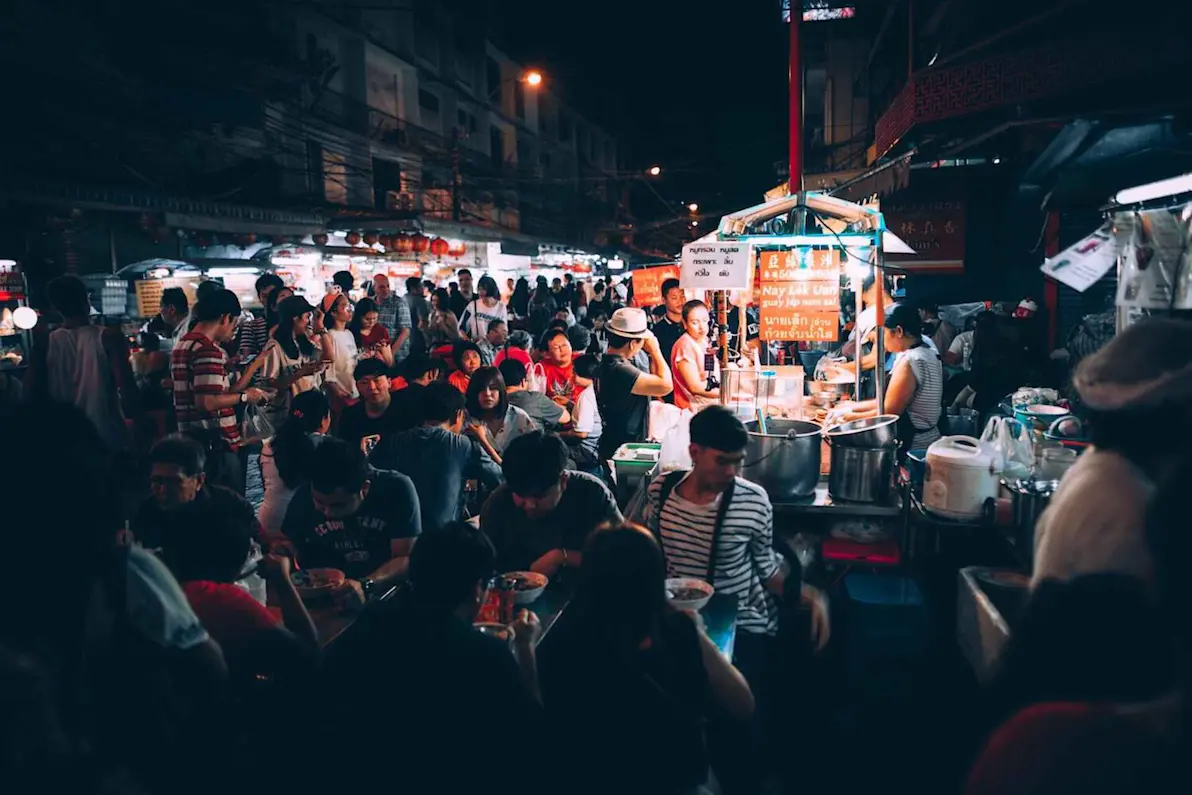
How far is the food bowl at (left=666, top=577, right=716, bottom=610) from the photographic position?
368 cm

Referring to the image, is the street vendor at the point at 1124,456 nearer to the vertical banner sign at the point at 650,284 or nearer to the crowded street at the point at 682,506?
the crowded street at the point at 682,506

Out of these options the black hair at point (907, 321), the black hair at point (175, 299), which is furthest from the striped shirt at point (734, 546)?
the black hair at point (175, 299)

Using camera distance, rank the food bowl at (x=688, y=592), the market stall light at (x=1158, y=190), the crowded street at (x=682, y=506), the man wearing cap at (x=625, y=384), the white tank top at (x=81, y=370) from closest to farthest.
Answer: the crowded street at (x=682, y=506)
the food bowl at (x=688, y=592)
the market stall light at (x=1158, y=190)
the white tank top at (x=81, y=370)
the man wearing cap at (x=625, y=384)

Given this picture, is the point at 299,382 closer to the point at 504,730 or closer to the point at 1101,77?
the point at 504,730

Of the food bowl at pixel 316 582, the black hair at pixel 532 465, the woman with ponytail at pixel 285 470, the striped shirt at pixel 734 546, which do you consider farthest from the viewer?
the woman with ponytail at pixel 285 470

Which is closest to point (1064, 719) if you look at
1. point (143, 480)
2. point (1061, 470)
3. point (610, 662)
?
point (610, 662)

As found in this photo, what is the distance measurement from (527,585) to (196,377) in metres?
4.09

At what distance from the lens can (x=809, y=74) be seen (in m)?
24.4

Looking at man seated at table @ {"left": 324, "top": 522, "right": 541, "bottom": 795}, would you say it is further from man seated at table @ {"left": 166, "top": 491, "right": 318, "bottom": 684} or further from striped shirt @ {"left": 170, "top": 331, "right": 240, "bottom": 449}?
striped shirt @ {"left": 170, "top": 331, "right": 240, "bottom": 449}

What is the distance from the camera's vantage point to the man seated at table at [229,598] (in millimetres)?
2951

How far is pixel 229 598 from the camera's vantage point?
118 inches

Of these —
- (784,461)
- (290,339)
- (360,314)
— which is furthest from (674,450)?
(360,314)

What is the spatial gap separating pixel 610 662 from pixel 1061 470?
375 centimetres

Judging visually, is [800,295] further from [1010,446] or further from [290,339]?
[290,339]
